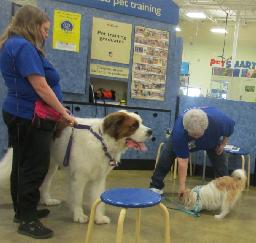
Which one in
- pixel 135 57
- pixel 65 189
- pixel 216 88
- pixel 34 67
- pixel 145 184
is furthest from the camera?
pixel 216 88

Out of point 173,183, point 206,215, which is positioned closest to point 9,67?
point 206,215

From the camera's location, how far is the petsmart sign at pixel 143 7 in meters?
5.09

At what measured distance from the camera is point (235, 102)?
5.54 metres

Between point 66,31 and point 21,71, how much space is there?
8.10ft

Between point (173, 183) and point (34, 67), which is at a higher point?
point (34, 67)

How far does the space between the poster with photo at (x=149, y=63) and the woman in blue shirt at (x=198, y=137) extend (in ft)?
5.12

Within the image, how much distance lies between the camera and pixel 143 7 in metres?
5.38

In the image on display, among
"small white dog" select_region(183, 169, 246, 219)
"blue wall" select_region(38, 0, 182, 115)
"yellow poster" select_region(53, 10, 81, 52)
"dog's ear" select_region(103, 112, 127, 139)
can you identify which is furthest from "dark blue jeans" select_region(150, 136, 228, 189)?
"yellow poster" select_region(53, 10, 81, 52)

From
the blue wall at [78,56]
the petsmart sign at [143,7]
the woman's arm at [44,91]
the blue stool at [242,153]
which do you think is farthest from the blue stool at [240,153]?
the woman's arm at [44,91]

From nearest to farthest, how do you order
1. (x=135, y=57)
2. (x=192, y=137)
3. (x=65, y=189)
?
(x=192, y=137) < (x=65, y=189) < (x=135, y=57)

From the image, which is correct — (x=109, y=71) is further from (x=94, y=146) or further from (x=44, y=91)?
(x=44, y=91)

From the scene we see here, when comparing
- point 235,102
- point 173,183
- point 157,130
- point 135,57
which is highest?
point 135,57

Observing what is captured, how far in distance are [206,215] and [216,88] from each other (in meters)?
7.25

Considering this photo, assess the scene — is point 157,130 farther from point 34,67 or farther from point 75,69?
point 34,67
